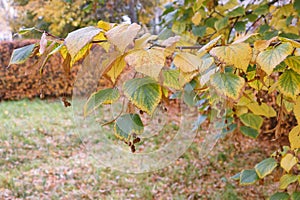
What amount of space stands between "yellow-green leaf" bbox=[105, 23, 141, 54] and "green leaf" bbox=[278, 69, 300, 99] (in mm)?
320

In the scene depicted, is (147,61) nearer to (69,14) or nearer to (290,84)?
(290,84)

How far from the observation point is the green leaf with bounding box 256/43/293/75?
55 cm

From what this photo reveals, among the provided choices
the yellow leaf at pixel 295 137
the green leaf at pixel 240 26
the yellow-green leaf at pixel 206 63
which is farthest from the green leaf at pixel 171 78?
the green leaf at pixel 240 26

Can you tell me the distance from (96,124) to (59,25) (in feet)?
16.7

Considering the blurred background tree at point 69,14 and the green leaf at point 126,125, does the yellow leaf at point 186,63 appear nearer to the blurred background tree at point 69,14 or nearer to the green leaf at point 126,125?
the green leaf at point 126,125

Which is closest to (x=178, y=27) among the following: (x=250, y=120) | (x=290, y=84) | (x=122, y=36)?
(x=250, y=120)

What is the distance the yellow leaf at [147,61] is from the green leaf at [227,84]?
123 mm

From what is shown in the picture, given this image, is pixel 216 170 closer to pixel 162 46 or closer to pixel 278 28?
pixel 278 28

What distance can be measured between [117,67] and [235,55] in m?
0.21

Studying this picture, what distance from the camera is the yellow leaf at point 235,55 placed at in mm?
565

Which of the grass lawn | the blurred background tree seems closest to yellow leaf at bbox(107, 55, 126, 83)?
the grass lawn

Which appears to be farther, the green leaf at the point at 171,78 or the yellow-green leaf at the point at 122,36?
the green leaf at the point at 171,78

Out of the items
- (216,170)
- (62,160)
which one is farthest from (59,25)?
(216,170)

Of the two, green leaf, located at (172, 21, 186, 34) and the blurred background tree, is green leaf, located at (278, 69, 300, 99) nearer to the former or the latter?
green leaf, located at (172, 21, 186, 34)
